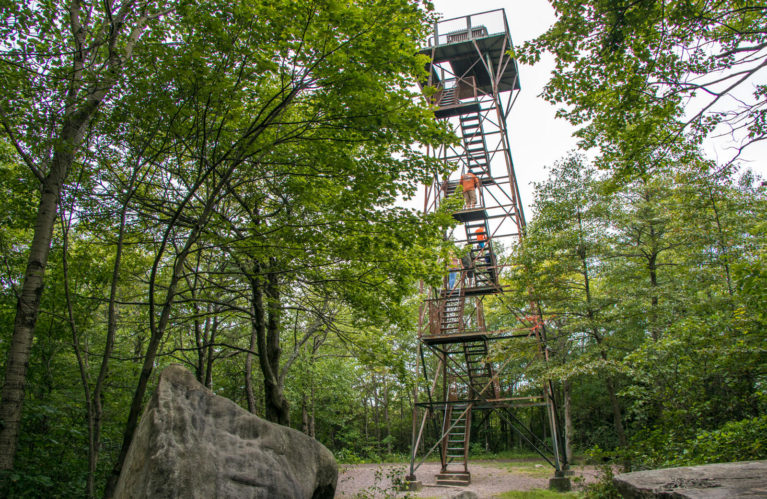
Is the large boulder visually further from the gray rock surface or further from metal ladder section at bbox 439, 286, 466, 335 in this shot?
metal ladder section at bbox 439, 286, 466, 335

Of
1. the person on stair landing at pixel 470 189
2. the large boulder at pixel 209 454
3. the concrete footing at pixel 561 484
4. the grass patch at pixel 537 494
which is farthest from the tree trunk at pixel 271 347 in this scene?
the person on stair landing at pixel 470 189

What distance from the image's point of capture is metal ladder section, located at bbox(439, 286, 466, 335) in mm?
12055

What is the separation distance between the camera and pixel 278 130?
20.2 feet

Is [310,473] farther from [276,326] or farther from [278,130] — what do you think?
[278,130]

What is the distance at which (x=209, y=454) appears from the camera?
4648mm

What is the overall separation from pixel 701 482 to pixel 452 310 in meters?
8.93

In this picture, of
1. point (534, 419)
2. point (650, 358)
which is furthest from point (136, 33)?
point (534, 419)

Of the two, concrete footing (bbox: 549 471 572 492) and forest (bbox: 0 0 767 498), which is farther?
concrete footing (bbox: 549 471 572 492)

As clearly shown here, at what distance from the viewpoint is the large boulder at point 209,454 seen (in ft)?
13.7

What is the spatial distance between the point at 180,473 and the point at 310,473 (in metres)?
1.80

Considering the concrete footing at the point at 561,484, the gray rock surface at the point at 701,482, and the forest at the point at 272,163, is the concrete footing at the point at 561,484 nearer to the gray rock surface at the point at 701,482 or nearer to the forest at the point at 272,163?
the forest at the point at 272,163

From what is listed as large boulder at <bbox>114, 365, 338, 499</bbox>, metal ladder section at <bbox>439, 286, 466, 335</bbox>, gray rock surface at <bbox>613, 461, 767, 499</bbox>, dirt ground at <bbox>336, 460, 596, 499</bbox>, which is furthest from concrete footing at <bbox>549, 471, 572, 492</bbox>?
gray rock surface at <bbox>613, 461, 767, 499</bbox>

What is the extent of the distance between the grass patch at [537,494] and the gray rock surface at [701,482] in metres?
6.00

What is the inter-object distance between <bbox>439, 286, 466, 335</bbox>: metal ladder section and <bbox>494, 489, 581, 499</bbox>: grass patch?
3.84 metres
